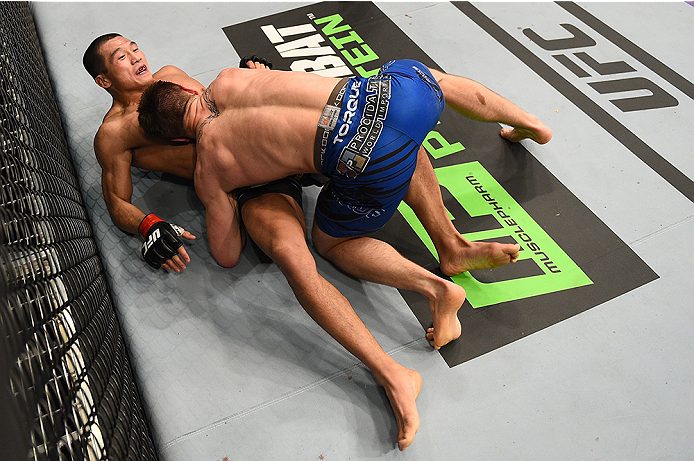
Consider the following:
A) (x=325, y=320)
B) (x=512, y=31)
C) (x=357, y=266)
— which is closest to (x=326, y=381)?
(x=325, y=320)

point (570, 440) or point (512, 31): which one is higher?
point (512, 31)

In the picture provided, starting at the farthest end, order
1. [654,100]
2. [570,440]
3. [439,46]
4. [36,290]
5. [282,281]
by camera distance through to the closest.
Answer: [439,46], [654,100], [282,281], [570,440], [36,290]

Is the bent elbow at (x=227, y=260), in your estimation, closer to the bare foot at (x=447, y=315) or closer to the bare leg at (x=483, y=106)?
the bare foot at (x=447, y=315)

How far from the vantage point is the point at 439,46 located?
3186 mm

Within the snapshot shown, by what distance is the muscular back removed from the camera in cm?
183

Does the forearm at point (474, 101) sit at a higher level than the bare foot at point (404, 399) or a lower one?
higher

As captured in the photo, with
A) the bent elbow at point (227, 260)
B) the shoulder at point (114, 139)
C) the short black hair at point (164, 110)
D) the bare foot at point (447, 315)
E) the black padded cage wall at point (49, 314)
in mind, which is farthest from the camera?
the shoulder at point (114, 139)

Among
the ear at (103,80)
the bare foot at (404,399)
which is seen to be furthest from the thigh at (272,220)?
the ear at (103,80)

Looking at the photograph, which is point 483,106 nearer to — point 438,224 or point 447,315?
point 438,224

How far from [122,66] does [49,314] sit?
129 cm

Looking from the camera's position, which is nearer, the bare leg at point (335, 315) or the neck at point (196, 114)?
the bare leg at point (335, 315)

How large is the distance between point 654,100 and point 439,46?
1.16 metres

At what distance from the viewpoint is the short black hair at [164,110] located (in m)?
2.02

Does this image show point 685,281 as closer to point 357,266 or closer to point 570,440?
point 570,440
